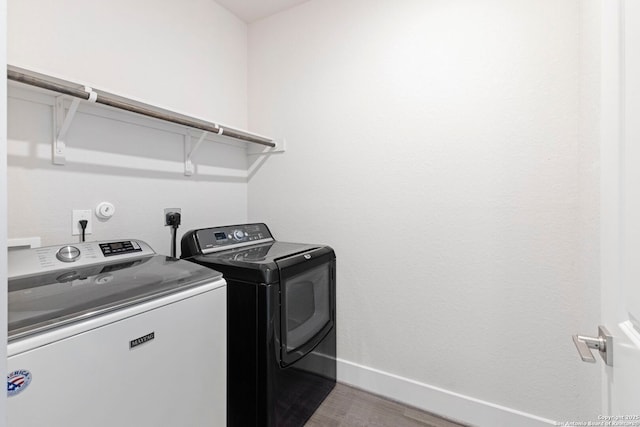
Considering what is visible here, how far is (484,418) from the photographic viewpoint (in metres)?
1.54

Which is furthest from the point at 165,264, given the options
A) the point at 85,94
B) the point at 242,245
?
the point at 85,94

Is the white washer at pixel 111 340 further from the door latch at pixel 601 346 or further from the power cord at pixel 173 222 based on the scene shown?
the door latch at pixel 601 346

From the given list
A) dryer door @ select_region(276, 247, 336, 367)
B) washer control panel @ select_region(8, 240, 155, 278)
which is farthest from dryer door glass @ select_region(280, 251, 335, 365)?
washer control panel @ select_region(8, 240, 155, 278)

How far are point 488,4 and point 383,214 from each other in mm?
1233

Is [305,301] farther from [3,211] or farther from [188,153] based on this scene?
[3,211]

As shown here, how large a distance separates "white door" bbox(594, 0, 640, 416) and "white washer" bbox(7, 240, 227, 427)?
3.92ft

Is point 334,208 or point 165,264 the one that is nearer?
point 165,264

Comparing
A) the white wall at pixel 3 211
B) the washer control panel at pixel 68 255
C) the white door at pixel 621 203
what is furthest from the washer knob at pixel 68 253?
the white door at pixel 621 203

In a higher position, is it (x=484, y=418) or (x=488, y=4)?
(x=488, y=4)

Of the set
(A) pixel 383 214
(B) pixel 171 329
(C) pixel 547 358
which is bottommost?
(C) pixel 547 358

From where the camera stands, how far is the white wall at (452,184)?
4.45ft

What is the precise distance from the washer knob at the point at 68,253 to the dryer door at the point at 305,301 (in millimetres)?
857

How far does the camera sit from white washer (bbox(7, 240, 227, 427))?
0.73 metres

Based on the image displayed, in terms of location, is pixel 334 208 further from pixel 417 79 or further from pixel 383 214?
pixel 417 79
